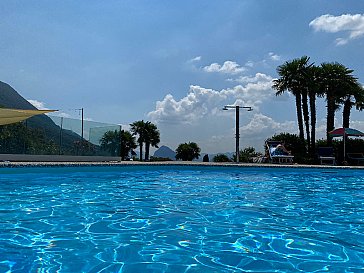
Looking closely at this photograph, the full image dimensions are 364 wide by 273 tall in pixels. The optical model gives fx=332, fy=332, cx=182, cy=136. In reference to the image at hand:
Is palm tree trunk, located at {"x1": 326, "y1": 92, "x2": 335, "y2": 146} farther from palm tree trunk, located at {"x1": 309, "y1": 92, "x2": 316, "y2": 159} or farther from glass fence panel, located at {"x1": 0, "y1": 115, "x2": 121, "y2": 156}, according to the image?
glass fence panel, located at {"x1": 0, "y1": 115, "x2": 121, "y2": 156}

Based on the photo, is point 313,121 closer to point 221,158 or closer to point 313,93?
point 313,93

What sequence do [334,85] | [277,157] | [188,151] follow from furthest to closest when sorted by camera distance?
[188,151]
[334,85]
[277,157]

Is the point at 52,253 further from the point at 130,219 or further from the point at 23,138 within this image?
the point at 23,138

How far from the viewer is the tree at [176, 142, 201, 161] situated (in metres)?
25.1

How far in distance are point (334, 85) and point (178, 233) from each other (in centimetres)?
2102

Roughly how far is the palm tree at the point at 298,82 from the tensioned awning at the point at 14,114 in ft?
51.1

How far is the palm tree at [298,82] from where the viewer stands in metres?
21.8

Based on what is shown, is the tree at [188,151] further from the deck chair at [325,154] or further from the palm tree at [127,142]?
the deck chair at [325,154]

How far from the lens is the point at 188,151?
2508cm

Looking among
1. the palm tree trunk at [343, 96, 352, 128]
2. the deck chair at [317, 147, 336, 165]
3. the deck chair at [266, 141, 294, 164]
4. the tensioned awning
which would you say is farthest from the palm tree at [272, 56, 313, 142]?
the tensioned awning

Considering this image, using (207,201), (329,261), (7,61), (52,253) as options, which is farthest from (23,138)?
(329,261)

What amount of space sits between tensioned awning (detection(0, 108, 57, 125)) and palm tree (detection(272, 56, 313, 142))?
15.6m

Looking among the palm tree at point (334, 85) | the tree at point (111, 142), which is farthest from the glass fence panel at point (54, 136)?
the palm tree at point (334, 85)

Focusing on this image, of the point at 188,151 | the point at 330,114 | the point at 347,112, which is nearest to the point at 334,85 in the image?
the point at 330,114
